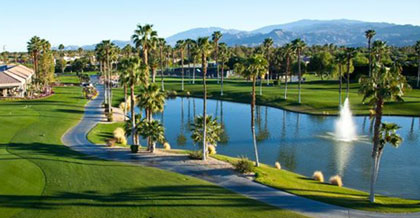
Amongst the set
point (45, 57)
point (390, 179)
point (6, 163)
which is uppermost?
point (45, 57)

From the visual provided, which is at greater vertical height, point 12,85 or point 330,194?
point 12,85

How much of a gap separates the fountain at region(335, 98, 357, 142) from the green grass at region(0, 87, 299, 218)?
125ft

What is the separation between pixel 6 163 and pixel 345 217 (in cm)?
3463

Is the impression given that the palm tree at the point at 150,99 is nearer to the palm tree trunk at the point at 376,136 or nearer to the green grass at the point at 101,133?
the green grass at the point at 101,133

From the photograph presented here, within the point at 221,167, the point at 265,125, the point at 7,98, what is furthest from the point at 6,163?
the point at 7,98

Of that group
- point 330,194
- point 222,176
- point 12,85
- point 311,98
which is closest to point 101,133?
point 222,176

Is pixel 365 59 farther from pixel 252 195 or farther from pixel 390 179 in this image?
pixel 252 195

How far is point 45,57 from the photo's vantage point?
11612 cm

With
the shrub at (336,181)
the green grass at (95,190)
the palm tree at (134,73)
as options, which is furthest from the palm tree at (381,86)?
the palm tree at (134,73)

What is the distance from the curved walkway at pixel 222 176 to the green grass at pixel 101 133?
111 centimetres

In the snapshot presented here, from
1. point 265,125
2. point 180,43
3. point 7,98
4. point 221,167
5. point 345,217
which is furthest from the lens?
point 180,43

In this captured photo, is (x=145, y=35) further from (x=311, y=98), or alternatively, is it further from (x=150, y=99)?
(x=311, y=98)

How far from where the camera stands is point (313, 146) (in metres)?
60.2

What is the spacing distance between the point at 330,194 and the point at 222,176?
36.1ft
